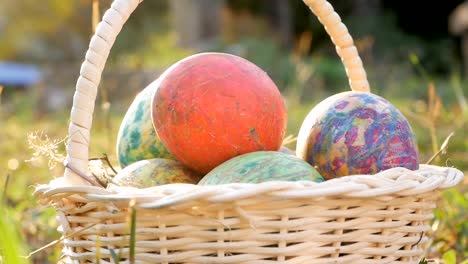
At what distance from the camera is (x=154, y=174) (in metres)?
1.77

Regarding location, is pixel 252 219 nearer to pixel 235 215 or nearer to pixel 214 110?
pixel 235 215

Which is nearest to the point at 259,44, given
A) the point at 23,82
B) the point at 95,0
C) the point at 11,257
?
the point at 23,82

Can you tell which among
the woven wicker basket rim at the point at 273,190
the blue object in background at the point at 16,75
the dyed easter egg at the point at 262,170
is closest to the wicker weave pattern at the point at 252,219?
the woven wicker basket rim at the point at 273,190

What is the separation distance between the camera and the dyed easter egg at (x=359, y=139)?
170 cm

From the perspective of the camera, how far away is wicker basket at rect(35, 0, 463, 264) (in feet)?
4.64

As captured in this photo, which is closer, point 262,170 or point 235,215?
point 235,215

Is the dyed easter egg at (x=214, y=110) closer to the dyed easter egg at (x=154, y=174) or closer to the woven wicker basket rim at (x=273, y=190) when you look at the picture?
the dyed easter egg at (x=154, y=174)

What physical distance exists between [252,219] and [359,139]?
402mm

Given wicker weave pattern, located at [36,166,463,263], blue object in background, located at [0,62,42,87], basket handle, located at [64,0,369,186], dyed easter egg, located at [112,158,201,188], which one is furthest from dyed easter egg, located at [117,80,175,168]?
blue object in background, located at [0,62,42,87]

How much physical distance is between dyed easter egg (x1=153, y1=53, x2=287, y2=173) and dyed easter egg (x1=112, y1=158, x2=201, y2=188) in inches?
1.5

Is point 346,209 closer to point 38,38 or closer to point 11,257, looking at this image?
point 11,257

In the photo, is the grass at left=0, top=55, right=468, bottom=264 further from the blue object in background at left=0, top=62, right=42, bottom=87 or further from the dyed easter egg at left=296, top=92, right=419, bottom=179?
the blue object in background at left=0, top=62, right=42, bottom=87

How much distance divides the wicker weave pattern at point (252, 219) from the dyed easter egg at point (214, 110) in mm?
272

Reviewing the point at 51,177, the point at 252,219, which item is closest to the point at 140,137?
the point at 252,219
